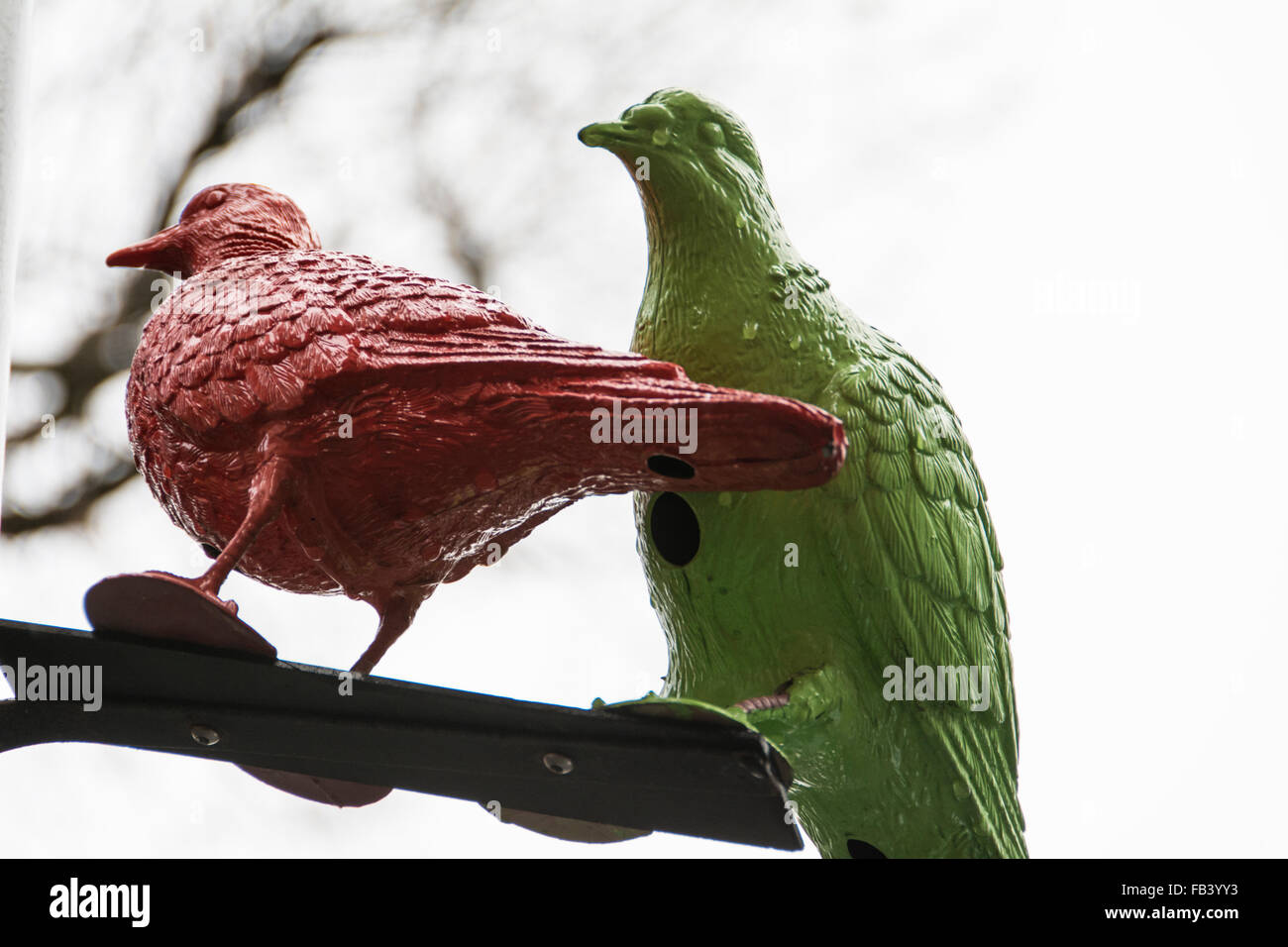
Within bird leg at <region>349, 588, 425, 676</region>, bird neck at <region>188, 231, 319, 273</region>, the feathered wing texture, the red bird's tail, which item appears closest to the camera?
the red bird's tail

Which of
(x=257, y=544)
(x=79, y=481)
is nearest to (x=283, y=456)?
(x=257, y=544)

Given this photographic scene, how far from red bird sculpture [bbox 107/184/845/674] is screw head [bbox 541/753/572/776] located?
201mm

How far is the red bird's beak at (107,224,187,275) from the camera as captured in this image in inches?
52.5

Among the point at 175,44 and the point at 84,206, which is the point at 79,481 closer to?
the point at 84,206

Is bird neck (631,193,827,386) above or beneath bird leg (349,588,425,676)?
above

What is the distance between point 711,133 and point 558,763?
631 millimetres

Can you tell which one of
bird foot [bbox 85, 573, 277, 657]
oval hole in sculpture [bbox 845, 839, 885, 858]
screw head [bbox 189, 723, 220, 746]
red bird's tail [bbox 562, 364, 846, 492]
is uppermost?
red bird's tail [bbox 562, 364, 846, 492]

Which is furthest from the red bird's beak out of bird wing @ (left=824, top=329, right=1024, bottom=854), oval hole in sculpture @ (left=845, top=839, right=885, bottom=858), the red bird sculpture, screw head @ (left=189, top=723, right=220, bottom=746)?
oval hole in sculpture @ (left=845, top=839, right=885, bottom=858)

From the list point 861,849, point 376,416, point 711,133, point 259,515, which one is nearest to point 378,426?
point 376,416

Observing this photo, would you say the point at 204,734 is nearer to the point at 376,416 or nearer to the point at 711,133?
the point at 376,416

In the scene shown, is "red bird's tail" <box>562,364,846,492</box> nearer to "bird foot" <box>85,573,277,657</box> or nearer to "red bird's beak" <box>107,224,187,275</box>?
"bird foot" <box>85,573,277,657</box>

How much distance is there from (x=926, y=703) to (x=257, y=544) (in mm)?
566

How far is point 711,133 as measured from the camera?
1348mm

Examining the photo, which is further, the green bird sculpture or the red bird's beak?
the red bird's beak
